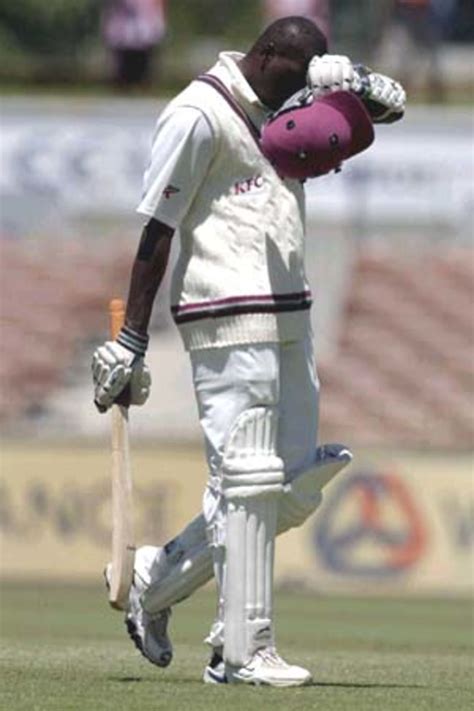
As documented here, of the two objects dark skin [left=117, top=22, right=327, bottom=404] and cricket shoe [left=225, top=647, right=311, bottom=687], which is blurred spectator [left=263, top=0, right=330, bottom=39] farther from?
cricket shoe [left=225, top=647, right=311, bottom=687]

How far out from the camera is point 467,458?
58.5 ft

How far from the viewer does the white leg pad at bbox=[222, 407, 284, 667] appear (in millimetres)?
7742

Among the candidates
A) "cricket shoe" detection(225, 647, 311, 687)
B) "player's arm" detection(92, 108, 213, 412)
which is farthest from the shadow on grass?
"player's arm" detection(92, 108, 213, 412)

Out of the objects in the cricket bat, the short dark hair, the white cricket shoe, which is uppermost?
the short dark hair

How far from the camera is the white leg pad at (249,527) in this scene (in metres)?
7.74

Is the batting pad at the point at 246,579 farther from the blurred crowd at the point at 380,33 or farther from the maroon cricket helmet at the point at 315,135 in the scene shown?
the blurred crowd at the point at 380,33

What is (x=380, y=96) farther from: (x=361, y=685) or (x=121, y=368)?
(x=361, y=685)

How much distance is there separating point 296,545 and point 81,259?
699 cm

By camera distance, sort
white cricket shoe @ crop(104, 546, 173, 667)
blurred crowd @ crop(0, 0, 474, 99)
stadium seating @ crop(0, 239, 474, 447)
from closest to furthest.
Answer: white cricket shoe @ crop(104, 546, 173, 667)
stadium seating @ crop(0, 239, 474, 447)
blurred crowd @ crop(0, 0, 474, 99)

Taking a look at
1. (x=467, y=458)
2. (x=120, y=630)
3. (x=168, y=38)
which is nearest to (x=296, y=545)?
(x=467, y=458)

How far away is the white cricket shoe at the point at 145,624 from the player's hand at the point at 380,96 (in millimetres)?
1576

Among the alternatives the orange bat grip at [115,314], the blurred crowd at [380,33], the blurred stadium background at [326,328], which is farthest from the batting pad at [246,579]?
the blurred crowd at [380,33]

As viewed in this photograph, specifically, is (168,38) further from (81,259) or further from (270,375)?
(270,375)

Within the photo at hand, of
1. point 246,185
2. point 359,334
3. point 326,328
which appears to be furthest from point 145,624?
point 326,328
